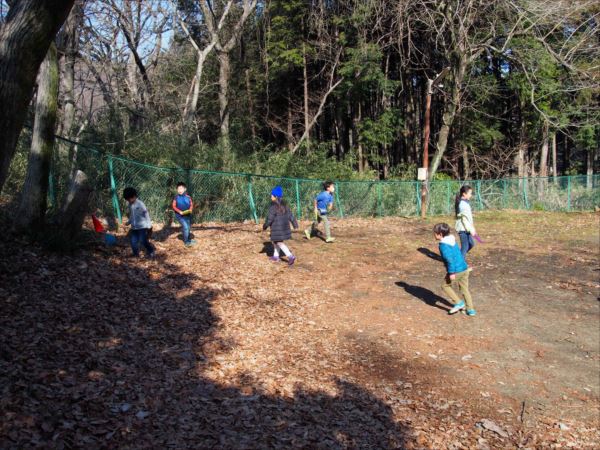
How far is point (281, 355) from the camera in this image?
6.05 m

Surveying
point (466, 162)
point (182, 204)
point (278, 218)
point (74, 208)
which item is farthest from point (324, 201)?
point (466, 162)

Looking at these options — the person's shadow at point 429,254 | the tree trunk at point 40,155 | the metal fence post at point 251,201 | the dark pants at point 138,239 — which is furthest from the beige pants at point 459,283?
the metal fence post at point 251,201

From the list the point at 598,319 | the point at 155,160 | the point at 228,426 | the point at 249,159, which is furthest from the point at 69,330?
the point at 249,159

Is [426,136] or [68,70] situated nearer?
[68,70]

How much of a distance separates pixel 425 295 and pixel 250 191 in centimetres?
673

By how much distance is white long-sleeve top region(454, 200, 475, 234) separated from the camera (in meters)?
9.27

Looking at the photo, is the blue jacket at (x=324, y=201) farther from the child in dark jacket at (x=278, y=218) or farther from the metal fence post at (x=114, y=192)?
the metal fence post at (x=114, y=192)

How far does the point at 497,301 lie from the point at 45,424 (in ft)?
24.5

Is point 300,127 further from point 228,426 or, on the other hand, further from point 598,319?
point 228,426

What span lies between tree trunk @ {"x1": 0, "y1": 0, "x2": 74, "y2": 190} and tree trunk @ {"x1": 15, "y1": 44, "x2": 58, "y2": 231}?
485cm

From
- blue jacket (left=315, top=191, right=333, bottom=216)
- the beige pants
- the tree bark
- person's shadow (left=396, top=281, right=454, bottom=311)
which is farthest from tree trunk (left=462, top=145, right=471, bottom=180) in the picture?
the beige pants

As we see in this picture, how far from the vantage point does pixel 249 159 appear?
1798 centimetres

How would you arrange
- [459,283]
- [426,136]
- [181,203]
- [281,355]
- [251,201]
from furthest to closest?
1. [426,136]
2. [251,201]
3. [181,203]
4. [459,283]
5. [281,355]

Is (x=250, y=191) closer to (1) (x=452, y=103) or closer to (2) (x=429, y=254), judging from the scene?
(2) (x=429, y=254)
